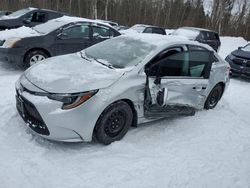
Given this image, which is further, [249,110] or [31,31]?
[31,31]

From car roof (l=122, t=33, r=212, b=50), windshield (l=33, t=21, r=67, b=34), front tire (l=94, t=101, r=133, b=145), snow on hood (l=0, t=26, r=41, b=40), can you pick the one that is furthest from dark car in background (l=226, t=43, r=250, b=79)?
front tire (l=94, t=101, r=133, b=145)

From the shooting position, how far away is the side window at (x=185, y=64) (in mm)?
4793

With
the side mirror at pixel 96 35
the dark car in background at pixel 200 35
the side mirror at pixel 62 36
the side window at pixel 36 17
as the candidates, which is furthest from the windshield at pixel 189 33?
the side mirror at pixel 62 36

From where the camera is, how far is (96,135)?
412 centimetres

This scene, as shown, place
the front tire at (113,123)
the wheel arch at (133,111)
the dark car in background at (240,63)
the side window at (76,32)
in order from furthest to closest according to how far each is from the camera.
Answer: the dark car in background at (240,63) < the side window at (76,32) < the wheel arch at (133,111) < the front tire at (113,123)

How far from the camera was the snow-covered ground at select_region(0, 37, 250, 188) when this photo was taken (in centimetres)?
351

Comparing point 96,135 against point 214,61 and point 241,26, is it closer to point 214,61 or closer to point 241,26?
point 214,61

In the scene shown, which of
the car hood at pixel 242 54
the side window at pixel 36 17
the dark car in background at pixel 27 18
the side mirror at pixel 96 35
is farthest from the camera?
the side window at pixel 36 17

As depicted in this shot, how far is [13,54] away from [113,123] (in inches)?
170

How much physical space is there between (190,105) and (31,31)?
5.01 metres

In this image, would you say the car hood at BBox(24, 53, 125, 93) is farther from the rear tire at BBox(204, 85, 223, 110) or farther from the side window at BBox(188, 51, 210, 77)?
the rear tire at BBox(204, 85, 223, 110)

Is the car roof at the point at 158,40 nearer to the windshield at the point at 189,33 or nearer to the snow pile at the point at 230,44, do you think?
the windshield at the point at 189,33

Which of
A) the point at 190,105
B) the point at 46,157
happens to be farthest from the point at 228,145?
the point at 46,157

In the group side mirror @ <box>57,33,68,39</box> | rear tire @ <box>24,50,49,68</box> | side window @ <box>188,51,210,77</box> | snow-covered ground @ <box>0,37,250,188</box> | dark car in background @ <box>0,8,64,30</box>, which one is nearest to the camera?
snow-covered ground @ <box>0,37,250,188</box>
